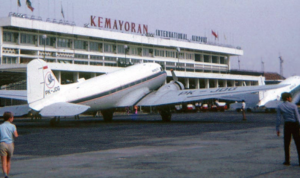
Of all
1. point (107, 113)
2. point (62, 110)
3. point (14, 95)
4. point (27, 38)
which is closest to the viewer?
point (62, 110)

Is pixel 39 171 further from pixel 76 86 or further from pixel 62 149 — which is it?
pixel 76 86

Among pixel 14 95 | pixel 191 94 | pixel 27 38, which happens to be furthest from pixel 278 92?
pixel 27 38

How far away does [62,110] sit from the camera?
2825cm

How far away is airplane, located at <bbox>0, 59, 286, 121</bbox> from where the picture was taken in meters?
29.9

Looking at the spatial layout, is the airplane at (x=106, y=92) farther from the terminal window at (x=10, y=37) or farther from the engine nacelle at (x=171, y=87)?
the terminal window at (x=10, y=37)

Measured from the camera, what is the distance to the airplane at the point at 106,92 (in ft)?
98.0

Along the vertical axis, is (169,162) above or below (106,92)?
below

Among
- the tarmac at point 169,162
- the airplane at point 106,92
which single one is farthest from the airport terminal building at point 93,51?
the tarmac at point 169,162

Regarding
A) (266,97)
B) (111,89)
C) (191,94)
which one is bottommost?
(191,94)

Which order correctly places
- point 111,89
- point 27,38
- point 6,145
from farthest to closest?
point 27,38 → point 111,89 → point 6,145

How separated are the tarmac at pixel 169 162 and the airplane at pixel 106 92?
495 inches

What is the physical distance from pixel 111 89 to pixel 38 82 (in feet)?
22.5

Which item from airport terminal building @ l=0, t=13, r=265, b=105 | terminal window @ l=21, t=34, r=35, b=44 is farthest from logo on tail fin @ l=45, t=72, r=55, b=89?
terminal window @ l=21, t=34, r=35, b=44

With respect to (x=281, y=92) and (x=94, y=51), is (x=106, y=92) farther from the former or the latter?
(x=94, y=51)
